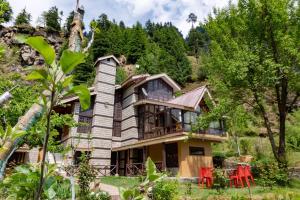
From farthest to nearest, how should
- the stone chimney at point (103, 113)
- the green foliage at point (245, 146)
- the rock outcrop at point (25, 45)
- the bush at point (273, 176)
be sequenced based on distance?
the rock outcrop at point (25, 45) → the green foliage at point (245, 146) → the stone chimney at point (103, 113) → the bush at point (273, 176)

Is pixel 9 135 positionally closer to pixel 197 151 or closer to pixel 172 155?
pixel 172 155

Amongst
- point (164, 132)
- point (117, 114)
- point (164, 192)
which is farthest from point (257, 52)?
point (117, 114)

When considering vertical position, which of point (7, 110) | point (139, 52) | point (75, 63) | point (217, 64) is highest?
point (139, 52)

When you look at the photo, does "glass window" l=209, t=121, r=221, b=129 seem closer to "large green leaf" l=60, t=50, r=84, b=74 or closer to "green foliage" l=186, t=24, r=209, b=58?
"large green leaf" l=60, t=50, r=84, b=74

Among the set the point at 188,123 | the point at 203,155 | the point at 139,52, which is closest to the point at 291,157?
the point at 203,155

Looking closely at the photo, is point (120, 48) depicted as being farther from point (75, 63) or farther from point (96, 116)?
point (75, 63)

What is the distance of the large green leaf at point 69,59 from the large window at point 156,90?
23.3 metres

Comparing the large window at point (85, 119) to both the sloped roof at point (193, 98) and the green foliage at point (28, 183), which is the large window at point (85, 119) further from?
the green foliage at point (28, 183)

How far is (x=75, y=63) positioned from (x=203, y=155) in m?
21.0

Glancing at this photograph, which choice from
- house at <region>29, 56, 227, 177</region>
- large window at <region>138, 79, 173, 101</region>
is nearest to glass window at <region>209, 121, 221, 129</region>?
house at <region>29, 56, 227, 177</region>

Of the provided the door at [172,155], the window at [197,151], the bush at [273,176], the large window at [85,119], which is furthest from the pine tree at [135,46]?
the bush at [273,176]

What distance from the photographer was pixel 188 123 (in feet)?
66.3

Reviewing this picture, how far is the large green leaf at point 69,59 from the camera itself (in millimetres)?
991

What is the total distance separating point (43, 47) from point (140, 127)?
76.1ft
